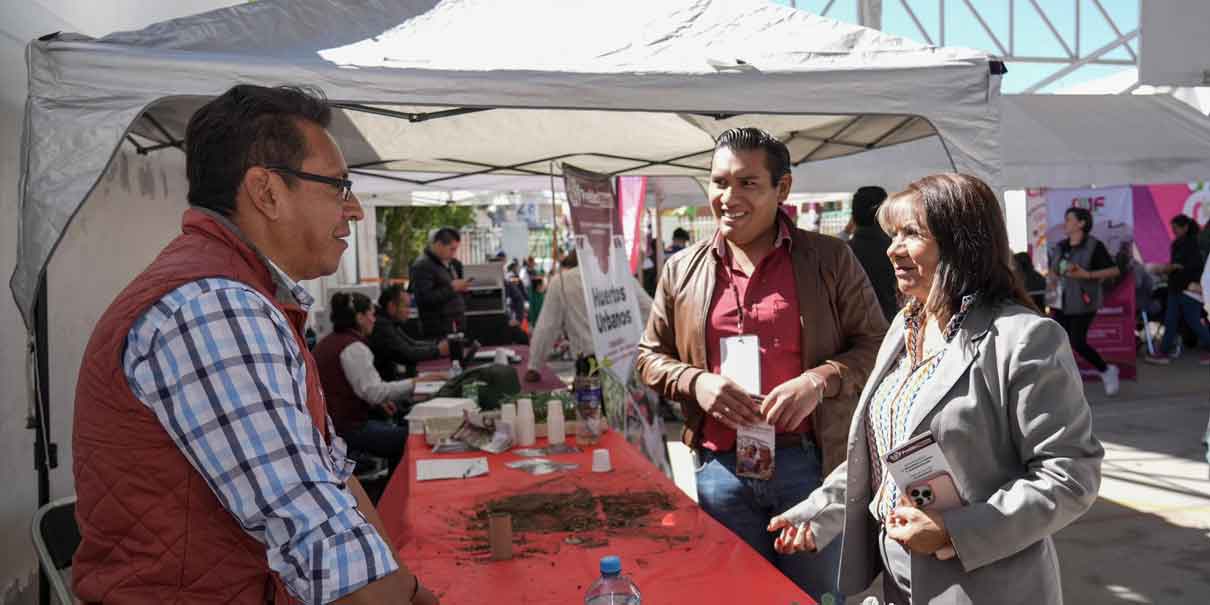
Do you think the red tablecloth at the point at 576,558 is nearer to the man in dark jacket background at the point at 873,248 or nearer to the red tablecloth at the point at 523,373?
the man in dark jacket background at the point at 873,248

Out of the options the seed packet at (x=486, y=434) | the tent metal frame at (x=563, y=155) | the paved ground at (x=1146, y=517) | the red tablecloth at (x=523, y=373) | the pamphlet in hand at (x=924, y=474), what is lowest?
the paved ground at (x=1146, y=517)

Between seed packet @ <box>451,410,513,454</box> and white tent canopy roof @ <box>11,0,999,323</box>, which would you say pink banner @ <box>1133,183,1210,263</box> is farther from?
seed packet @ <box>451,410,513,454</box>

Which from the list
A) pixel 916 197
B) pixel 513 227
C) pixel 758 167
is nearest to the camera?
pixel 916 197

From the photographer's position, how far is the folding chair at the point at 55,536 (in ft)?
7.62

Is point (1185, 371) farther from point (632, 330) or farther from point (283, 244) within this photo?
point (283, 244)

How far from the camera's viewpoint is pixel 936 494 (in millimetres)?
1655

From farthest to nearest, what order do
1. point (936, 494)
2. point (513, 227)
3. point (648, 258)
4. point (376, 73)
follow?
point (513, 227) → point (648, 258) → point (376, 73) → point (936, 494)

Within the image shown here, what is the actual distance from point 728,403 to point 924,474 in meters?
0.75

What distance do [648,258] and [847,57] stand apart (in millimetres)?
12542

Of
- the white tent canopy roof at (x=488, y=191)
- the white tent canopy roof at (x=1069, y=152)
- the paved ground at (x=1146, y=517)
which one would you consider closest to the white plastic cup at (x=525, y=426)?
the paved ground at (x=1146, y=517)

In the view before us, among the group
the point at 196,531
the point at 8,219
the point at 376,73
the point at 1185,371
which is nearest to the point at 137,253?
the point at 8,219

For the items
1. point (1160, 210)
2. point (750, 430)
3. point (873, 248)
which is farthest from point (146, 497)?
point (1160, 210)

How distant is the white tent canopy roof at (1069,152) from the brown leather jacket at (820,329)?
19.5ft

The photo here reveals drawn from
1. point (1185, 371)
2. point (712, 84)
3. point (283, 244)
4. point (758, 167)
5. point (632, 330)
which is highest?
point (712, 84)
